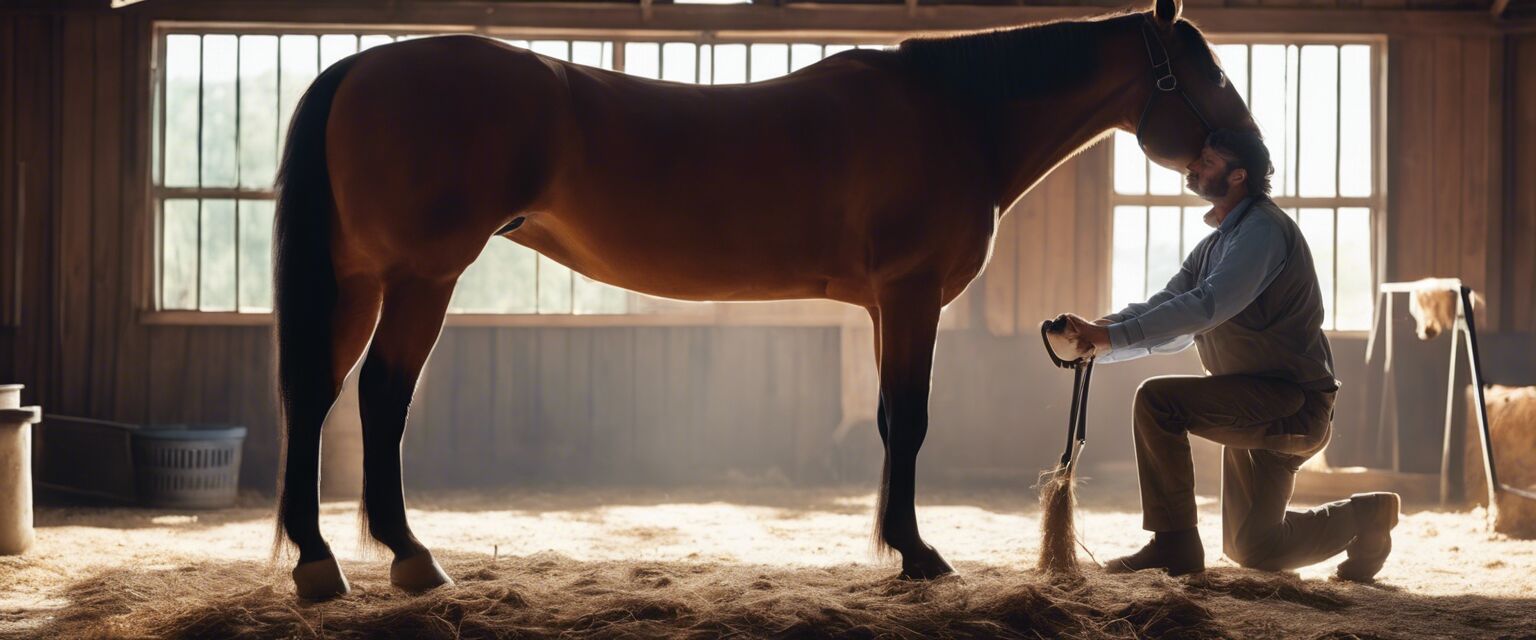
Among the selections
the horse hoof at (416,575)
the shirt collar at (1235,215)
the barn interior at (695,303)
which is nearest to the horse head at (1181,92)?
the shirt collar at (1235,215)

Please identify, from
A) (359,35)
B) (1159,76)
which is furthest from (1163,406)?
(359,35)

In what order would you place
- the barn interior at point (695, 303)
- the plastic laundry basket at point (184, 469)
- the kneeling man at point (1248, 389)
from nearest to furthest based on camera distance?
1. the kneeling man at point (1248, 389)
2. the plastic laundry basket at point (184, 469)
3. the barn interior at point (695, 303)

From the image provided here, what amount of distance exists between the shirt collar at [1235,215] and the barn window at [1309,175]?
4.32 m

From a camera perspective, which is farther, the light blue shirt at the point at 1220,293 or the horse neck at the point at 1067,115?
the horse neck at the point at 1067,115

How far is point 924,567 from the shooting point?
3311 mm

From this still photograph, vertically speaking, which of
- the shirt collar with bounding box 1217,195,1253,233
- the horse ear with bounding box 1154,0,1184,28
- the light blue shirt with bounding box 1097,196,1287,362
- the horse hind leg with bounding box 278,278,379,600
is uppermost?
the horse ear with bounding box 1154,0,1184,28

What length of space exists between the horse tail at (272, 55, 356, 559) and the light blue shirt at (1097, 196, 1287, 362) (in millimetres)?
2239

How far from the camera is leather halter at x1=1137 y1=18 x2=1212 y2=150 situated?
3.52 meters

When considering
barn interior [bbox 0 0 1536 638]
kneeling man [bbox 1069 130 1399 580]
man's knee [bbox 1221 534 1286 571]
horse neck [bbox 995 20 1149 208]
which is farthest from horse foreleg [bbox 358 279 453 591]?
barn interior [bbox 0 0 1536 638]

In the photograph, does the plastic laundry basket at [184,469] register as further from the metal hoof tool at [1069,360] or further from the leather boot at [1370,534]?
the leather boot at [1370,534]

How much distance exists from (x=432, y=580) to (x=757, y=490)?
4.46m

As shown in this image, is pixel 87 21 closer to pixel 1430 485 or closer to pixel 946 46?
pixel 946 46

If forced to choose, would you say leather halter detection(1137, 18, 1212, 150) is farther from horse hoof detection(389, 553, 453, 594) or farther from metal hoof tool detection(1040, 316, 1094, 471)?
horse hoof detection(389, 553, 453, 594)

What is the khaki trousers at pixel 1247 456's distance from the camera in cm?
348
